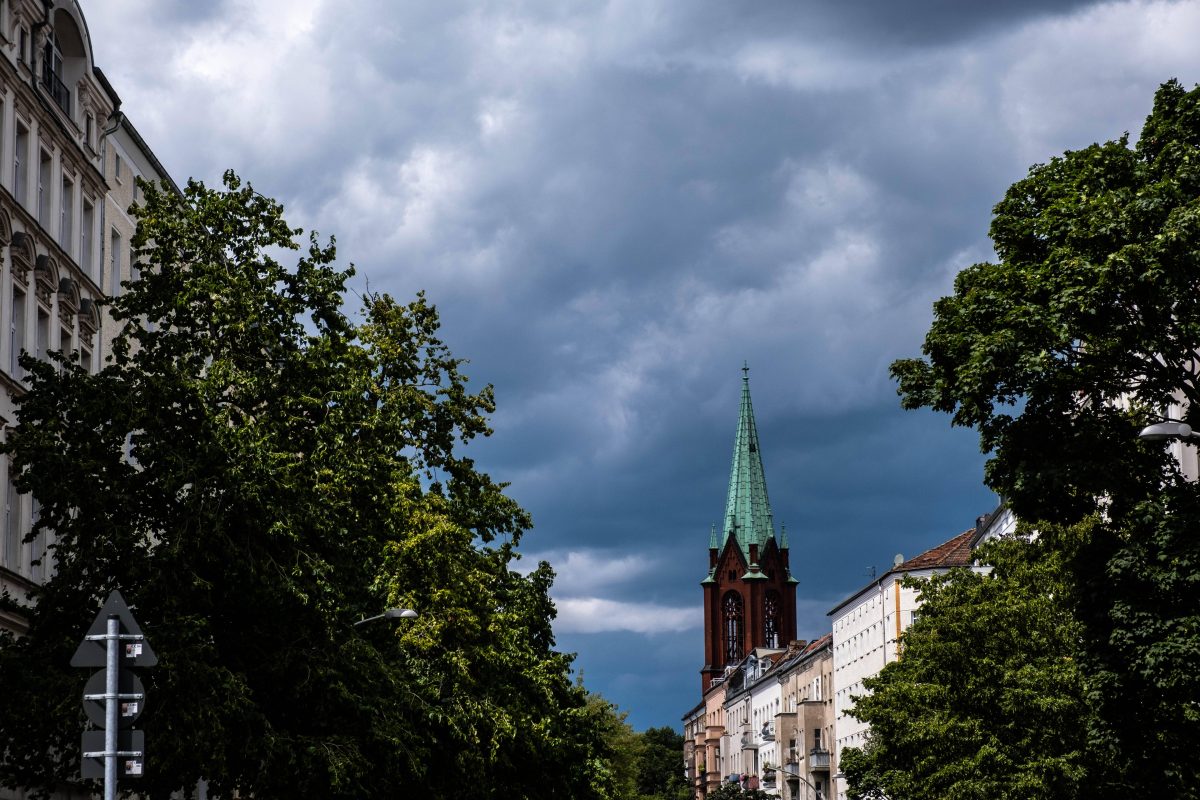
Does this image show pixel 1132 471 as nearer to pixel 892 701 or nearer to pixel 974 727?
pixel 974 727

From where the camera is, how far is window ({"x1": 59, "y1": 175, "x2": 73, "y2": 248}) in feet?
130

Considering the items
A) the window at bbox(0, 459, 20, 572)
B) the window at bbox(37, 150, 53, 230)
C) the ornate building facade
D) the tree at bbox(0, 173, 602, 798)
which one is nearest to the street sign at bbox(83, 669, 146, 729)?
the tree at bbox(0, 173, 602, 798)

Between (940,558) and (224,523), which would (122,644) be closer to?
(224,523)

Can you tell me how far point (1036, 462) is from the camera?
31.1m

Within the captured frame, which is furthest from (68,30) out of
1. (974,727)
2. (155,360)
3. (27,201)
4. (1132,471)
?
(974,727)

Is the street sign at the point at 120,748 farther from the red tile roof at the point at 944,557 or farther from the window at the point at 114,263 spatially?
the red tile roof at the point at 944,557

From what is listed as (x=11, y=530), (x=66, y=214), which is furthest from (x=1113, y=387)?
(x=66, y=214)

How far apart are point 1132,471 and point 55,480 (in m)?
17.7

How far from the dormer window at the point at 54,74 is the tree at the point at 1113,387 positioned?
64.5ft

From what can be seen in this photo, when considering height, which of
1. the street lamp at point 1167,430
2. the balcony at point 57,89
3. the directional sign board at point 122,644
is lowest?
the directional sign board at point 122,644

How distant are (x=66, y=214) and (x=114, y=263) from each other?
4.44m

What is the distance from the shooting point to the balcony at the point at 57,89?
38.9 metres

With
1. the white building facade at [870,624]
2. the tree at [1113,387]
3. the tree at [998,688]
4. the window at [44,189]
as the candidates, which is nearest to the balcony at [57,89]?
the window at [44,189]

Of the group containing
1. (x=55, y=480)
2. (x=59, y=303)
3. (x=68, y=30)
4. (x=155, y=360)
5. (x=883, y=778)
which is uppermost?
(x=68, y=30)
